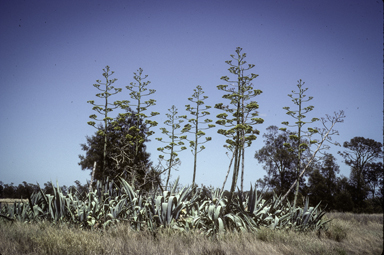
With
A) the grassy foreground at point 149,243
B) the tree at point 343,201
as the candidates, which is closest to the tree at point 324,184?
the tree at point 343,201

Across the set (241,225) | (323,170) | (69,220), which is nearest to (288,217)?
(241,225)

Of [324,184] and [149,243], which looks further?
[324,184]

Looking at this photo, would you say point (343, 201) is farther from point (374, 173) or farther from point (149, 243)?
point (149, 243)

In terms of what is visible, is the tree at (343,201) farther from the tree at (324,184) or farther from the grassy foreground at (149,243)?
the grassy foreground at (149,243)

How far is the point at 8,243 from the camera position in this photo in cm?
456

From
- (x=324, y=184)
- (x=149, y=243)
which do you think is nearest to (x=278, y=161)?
(x=324, y=184)

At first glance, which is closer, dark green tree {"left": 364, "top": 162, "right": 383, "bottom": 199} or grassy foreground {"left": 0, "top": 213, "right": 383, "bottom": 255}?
grassy foreground {"left": 0, "top": 213, "right": 383, "bottom": 255}

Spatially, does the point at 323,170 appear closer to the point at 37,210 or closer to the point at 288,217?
the point at 288,217

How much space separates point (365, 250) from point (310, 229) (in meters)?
1.51

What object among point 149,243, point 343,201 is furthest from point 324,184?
point 149,243

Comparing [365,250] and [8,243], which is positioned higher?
[8,243]

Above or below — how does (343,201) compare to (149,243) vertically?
below

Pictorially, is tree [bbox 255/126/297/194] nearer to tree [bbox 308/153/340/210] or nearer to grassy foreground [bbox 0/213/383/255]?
tree [bbox 308/153/340/210]

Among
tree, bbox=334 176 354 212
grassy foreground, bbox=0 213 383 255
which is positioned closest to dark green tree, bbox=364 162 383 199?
tree, bbox=334 176 354 212
